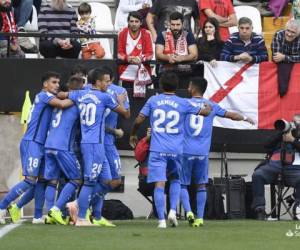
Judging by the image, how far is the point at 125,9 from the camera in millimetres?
22125

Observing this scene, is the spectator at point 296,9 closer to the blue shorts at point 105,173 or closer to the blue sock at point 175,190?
the blue sock at point 175,190

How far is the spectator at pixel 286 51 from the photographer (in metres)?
19.9

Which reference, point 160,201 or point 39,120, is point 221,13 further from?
point 160,201

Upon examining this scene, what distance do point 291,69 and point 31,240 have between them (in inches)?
324

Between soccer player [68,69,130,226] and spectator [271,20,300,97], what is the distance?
15.9ft

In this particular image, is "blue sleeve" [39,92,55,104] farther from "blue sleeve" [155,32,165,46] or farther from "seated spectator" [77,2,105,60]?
"seated spectator" [77,2,105,60]


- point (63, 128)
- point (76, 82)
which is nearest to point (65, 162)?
point (63, 128)

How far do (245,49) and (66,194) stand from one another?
530 cm

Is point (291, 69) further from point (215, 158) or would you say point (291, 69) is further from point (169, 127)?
point (169, 127)

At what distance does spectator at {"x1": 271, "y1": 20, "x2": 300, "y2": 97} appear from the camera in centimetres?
1992

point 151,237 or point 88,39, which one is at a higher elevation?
point 88,39

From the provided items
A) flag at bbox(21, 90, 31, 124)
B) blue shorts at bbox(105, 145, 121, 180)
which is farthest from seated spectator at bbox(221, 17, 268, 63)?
blue shorts at bbox(105, 145, 121, 180)

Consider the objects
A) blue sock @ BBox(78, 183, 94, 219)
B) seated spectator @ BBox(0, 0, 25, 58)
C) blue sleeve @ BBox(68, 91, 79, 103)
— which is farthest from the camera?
seated spectator @ BBox(0, 0, 25, 58)

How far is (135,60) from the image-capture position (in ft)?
65.4
